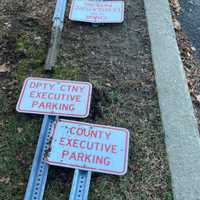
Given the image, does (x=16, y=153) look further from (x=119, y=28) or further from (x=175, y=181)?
(x=119, y=28)

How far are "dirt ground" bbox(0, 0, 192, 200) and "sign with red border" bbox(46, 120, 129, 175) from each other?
3.2 inches

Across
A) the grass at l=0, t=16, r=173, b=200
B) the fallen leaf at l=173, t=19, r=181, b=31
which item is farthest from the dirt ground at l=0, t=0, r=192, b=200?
the fallen leaf at l=173, t=19, r=181, b=31

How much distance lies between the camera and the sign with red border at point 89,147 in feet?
8.13

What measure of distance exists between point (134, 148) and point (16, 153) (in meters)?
0.89

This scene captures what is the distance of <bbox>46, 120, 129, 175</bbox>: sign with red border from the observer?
2.48m

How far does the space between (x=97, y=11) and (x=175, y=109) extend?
1.44m

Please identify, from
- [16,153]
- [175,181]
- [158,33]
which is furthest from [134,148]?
[158,33]

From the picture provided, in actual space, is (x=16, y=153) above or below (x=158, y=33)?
below

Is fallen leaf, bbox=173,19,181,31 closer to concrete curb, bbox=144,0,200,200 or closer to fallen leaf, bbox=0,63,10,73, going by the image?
concrete curb, bbox=144,0,200,200

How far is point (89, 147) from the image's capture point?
254 cm

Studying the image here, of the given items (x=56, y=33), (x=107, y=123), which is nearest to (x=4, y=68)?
(x=56, y=33)

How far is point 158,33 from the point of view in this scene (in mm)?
3582

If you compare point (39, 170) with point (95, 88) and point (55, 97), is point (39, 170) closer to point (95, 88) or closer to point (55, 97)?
point (55, 97)

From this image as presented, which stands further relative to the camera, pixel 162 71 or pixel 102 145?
pixel 162 71
